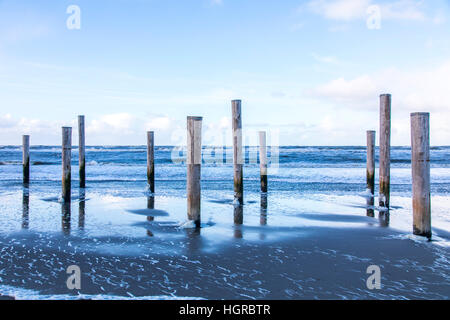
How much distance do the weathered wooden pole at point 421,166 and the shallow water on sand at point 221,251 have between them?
0.48m

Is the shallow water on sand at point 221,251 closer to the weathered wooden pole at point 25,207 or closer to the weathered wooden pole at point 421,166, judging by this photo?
the weathered wooden pole at point 25,207

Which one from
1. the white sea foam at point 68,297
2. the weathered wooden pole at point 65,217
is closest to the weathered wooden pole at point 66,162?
the weathered wooden pole at point 65,217

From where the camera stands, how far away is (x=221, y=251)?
535 cm

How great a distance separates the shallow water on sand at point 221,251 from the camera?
3.97 meters

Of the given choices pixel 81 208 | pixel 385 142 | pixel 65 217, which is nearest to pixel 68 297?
pixel 65 217

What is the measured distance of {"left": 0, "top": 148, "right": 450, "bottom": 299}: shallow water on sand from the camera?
3.97 m

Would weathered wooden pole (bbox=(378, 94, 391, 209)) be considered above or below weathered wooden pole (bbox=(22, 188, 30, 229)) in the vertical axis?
above

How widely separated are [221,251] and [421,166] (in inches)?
148

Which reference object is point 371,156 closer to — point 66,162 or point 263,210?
point 263,210

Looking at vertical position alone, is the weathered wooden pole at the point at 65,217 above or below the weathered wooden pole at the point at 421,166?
below

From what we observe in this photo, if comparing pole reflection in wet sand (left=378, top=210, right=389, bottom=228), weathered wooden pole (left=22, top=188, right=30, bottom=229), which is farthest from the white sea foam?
pole reflection in wet sand (left=378, top=210, right=389, bottom=228)

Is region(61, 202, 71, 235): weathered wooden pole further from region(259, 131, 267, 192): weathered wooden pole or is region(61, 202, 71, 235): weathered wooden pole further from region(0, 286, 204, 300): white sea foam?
region(259, 131, 267, 192): weathered wooden pole

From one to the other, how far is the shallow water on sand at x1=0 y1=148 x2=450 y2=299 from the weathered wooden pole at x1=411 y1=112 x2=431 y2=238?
483 millimetres
